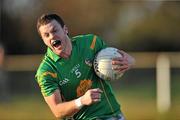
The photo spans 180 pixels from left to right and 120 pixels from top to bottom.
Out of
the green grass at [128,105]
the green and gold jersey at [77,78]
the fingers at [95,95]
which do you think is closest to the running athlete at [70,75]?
the green and gold jersey at [77,78]

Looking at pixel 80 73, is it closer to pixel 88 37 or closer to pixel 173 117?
pixel 88 37

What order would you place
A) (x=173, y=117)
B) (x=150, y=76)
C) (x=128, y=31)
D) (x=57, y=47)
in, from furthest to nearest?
(x=128, y=31)
(x=150, y=76)
(x=173, y=117)
(x=57, y=47)

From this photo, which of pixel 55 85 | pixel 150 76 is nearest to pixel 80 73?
pixel 55 85

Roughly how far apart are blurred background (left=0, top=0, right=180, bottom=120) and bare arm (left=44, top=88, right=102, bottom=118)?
7034 mm

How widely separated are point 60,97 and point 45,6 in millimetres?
20401

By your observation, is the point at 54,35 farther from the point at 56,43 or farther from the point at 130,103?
the point at 130,103

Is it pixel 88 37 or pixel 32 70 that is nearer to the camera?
pixel 88 37

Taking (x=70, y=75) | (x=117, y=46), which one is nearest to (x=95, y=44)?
(x=70, y=75)

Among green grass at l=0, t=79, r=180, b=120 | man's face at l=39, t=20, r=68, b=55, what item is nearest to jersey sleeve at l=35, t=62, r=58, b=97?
man's face at l=39, t=20, r=68, b=55

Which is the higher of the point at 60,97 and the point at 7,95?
the point at 60,97

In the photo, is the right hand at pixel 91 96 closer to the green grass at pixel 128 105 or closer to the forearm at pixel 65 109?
the forearm at pixel 65 109

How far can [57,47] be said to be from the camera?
722 cm

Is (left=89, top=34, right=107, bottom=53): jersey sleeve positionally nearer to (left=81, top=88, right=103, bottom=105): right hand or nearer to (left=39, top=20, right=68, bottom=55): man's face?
(left=39, top=20, right=68, bottom=55): man's face

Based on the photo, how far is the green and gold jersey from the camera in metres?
7.31
